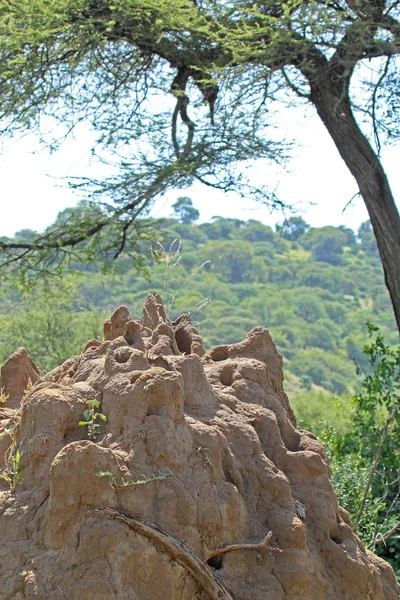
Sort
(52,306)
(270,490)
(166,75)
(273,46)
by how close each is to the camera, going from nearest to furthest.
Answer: (270,490) → (273,46) → (166,75) → (52,306)

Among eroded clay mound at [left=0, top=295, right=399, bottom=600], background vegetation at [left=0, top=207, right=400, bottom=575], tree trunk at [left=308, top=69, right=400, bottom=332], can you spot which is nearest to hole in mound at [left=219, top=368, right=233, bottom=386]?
eroded clay mound at [left=0, top=295, right=399, bottom=600]

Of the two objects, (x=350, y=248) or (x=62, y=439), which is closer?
(x=62, y=439)

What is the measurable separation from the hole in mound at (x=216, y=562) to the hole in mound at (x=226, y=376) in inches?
40.6

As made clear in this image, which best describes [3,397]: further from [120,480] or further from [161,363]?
[120,480]

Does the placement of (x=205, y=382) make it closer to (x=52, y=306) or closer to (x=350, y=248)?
(x=52, y=306)

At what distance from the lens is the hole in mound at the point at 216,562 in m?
2.92

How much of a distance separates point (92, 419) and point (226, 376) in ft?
3.05

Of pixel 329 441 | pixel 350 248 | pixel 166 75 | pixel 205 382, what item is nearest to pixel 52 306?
pixel 166 75

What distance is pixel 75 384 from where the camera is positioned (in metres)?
3.36

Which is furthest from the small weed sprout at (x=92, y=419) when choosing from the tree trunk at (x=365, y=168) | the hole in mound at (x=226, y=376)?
the tree trunk at (x=365, y=168)

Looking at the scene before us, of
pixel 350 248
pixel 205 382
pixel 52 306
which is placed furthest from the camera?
pixel 350 248

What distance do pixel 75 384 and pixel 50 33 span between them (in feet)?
A: 24.3

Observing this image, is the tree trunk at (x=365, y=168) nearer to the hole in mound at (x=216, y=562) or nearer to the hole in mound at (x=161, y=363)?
the hole in mound at (x=161, y=363)

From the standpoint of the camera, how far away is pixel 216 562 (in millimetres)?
2938
